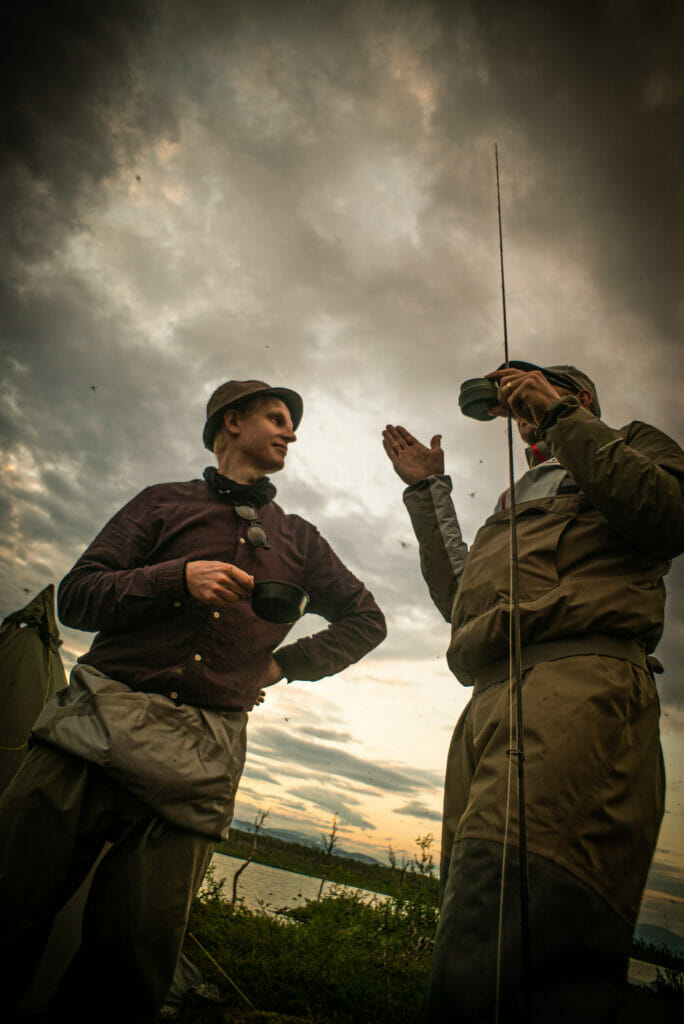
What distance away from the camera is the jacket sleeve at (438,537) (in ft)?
8.73

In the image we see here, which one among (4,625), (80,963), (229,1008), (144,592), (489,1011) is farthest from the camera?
(4,625)

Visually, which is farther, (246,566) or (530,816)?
(246,566)

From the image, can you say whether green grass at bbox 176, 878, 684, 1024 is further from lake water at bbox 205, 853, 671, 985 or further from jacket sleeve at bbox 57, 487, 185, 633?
jacket sleeve at bbox 57, 487, 185, 633

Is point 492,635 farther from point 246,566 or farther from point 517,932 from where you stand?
point 246,566

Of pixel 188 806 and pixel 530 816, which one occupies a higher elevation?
pixel 530 816

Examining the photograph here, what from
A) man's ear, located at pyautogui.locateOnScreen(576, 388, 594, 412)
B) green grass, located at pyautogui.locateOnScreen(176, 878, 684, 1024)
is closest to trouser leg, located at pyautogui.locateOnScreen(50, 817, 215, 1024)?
man's ear, located at pyautogui.locateOnScreen(576, 388, 594, 412)

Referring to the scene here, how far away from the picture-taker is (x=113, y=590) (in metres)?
2.21

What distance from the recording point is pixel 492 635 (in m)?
1.78

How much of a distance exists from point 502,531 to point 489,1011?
5.01 feet

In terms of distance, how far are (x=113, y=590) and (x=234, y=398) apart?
1.44 metres

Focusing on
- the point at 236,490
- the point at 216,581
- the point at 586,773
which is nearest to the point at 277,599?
the point at 216,581

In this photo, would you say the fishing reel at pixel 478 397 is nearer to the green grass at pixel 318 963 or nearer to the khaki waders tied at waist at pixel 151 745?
the khaki waders tied at waist at pixel 151 745

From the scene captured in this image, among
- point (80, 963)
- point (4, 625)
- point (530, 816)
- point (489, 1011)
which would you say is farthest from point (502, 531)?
point (4, 625)

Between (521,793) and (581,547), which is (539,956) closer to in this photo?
(521,793)
